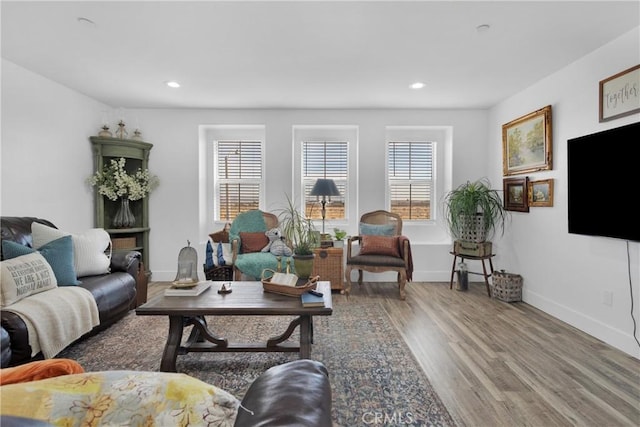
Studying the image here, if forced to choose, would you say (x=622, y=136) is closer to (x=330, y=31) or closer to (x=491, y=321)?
(x=491, y=321)

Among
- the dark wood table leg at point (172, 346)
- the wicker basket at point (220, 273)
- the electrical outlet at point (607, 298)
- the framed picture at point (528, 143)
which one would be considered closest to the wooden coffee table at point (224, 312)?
the dark wood table leg at point (172, 346)

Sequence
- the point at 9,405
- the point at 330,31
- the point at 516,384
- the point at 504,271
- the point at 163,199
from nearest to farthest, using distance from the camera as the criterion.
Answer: the point at 9,405 < the point at 516,384 < the point at 330,31 < the point at 504,271 < the point at 163,199

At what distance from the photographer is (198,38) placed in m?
2.62

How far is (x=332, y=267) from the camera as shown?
165 inches

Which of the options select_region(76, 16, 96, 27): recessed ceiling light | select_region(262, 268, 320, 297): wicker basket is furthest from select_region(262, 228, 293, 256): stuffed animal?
select_region(76, 16, 96, 27): recessed ceiling light

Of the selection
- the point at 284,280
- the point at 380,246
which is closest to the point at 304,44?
the point at 284,280

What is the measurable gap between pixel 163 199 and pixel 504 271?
4.50 metres

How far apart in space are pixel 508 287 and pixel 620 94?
6.83 ft

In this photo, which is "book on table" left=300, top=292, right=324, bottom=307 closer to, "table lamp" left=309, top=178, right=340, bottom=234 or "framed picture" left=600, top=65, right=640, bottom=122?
"table lamp" left=309, top=178, right=340, bottom=234

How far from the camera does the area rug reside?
1.80 metres

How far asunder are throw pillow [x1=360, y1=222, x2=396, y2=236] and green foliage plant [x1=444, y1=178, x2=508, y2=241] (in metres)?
0.77

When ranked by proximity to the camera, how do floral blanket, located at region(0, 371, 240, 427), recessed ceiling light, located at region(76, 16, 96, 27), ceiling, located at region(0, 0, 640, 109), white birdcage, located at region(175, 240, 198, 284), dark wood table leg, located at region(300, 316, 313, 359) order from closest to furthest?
floral blanket, located at region(0, 371, 240, 427)
dark wood table leg, located at region(300, 316, 313, 359)
ceiling, located at region(0, 0, 640, 109)
recessed ceiling light, located at region(76, 16, 96, 27)
white birdcage, located at region(175, 240, 198, 284)

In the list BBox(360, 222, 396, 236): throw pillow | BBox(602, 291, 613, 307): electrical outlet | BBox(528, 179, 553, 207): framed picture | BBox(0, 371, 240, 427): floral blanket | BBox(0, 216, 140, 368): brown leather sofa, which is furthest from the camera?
BBox(360, 222, 396, 236): throw pillow

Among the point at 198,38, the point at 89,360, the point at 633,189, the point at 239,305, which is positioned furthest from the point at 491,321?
the point at 198,38
